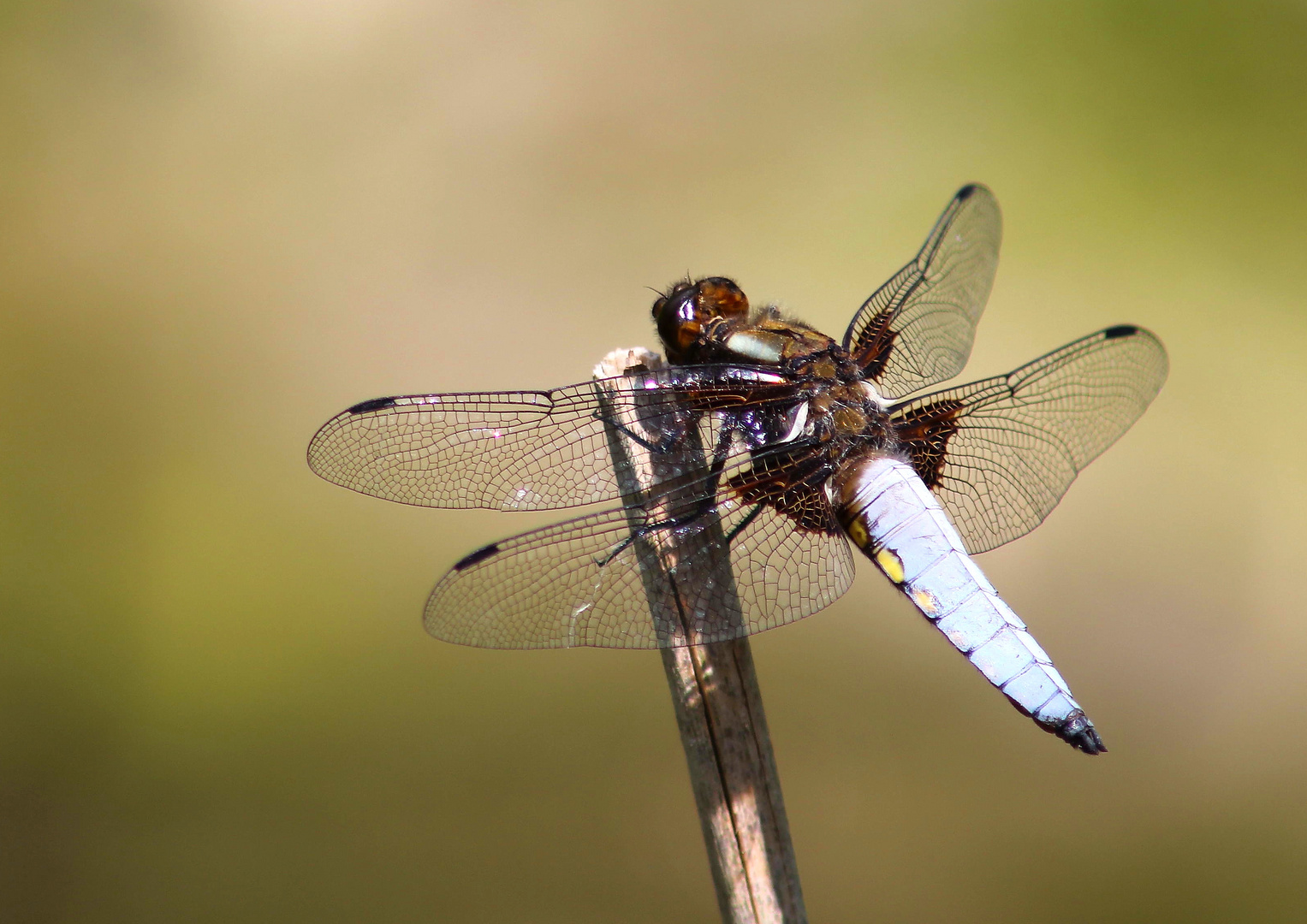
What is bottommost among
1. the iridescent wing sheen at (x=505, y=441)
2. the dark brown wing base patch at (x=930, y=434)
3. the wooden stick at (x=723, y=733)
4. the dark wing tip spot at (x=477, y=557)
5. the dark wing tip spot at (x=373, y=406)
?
the wooden stick at (x=723, y=733)

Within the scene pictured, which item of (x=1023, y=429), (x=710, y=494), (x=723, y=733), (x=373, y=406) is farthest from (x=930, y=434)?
(x=373, y=406)

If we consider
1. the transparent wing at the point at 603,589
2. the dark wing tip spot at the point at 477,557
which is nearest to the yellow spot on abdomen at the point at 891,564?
the transparent wing at the point at 603,589

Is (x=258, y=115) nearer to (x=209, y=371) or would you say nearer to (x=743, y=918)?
(x=209, y=371)

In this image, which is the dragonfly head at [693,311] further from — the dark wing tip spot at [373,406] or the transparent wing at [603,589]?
the dark wing tip spot at [373,406]

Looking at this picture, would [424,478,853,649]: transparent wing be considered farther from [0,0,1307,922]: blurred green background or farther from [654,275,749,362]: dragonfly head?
[0,0,1307,922]: blurred green background

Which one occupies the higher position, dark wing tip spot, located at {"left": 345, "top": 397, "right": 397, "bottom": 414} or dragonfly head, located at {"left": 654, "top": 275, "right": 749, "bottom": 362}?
dragonfly head, located at {"left": 654, "top": 275, "right": 749, "bottom": 362}

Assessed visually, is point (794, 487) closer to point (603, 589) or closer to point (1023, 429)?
point (603, 589)

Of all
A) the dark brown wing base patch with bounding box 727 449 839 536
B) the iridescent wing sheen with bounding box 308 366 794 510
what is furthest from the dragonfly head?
the dark brown wing base patch with bounding box 727 449 839 536
